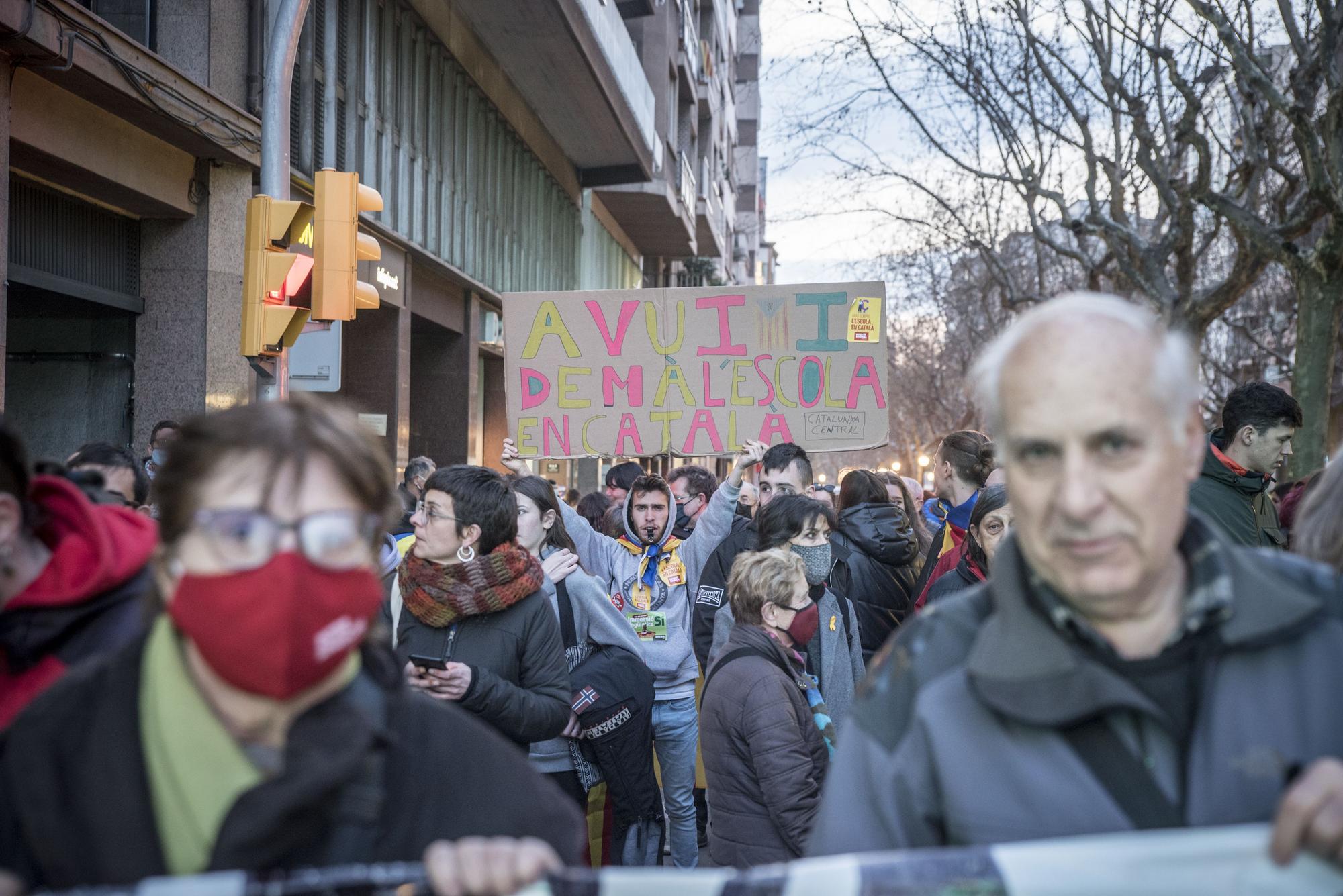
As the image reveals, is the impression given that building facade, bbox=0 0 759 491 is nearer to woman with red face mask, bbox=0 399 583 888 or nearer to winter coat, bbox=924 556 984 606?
winter coat, bbox=924 556 984 606

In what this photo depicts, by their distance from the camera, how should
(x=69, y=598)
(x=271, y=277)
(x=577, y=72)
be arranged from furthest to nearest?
(x=577, y=72), (x=271, y=277), (x=69, y=598)

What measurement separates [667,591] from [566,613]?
5.57 ft

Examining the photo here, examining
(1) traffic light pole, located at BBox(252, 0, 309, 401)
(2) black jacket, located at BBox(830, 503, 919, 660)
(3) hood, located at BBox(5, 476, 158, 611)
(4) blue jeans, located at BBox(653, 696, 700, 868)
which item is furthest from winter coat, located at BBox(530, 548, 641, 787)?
(3) hood, located at BBox(5, 476, 158, 611)

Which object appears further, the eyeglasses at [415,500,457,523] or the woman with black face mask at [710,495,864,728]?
the woman with black face mask at [710,495,864,728]

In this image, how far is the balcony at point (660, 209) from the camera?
27.7 metres

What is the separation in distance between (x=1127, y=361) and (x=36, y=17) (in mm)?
7922

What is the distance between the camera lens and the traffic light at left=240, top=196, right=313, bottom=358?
22.4 feet

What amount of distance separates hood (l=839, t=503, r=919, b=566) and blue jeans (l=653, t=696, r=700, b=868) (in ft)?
4.08

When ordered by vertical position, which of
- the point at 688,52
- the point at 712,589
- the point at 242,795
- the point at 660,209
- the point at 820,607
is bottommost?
the point at 712,589

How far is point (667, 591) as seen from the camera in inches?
266

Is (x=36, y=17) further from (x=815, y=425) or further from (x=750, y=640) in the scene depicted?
(x=750, y=640)

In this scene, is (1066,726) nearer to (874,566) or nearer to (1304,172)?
(874,566)

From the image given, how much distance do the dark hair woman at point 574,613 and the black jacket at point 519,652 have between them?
18 centimetres

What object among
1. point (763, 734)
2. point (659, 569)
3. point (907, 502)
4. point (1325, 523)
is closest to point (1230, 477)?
point (907, 502)
